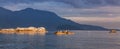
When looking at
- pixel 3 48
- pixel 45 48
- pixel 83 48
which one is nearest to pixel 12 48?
pixel 3 48

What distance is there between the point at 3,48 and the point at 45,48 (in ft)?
36.4

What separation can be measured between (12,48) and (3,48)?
224cm

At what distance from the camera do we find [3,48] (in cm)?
8794

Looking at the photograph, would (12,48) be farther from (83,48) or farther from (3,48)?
(83,48)

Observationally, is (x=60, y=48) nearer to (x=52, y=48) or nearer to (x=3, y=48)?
(x=52, y=48)

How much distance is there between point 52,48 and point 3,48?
1262 cm

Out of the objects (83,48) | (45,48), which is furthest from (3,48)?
(83,48)

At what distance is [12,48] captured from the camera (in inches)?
3497

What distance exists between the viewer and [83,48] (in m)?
92.8

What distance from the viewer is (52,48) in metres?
92.5

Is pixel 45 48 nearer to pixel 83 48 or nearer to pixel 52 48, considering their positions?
pixel 52 48

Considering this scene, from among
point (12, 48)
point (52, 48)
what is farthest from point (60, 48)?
point (12, 48)

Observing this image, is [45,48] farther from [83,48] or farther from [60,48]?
[83,48]

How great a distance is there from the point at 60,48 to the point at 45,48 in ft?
12.6
